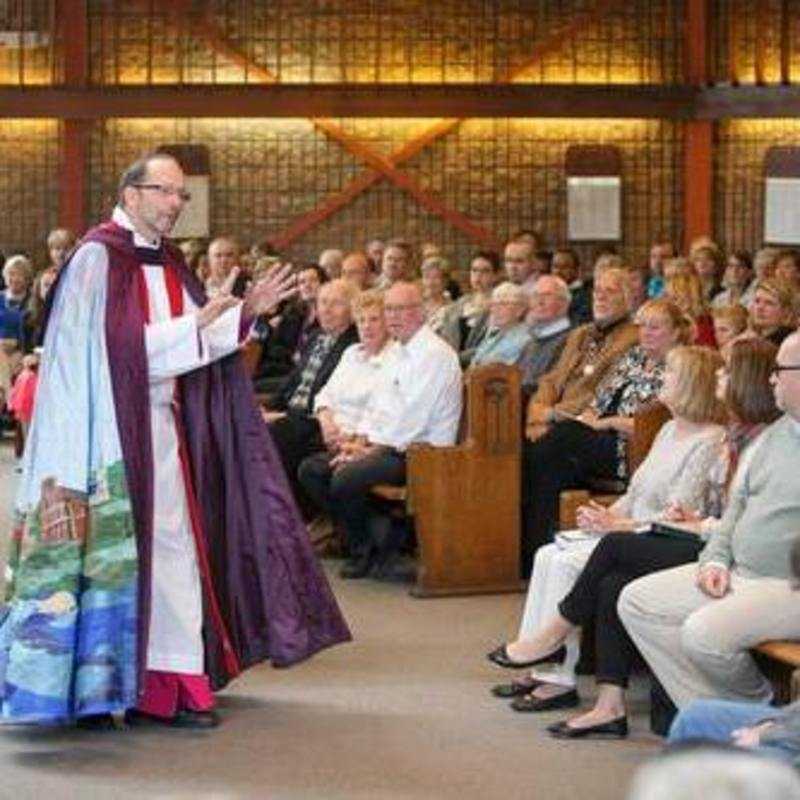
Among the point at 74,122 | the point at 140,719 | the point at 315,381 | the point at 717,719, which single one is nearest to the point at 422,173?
the point at 74,122

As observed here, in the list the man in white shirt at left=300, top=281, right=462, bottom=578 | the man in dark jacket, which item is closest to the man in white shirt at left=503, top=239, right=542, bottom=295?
the man in dark jacket

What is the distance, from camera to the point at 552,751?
5426 millimetres

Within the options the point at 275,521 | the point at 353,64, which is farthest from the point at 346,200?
the point at 275,521

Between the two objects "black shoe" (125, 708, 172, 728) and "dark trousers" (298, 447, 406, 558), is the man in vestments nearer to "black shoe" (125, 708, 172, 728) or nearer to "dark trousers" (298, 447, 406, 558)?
"black shoe" (125, 708, 172, 728)

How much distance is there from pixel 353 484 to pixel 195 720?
2.42 meters

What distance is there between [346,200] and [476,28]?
1.66 metres

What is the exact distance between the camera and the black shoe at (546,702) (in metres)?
5.89

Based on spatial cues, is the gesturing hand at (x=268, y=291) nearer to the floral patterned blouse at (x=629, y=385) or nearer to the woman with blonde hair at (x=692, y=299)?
the floral patterned blouse at (x=629, y=385)

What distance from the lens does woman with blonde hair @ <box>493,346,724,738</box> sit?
5.58 meters

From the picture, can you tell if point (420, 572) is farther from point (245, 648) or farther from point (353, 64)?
point (353, 64)

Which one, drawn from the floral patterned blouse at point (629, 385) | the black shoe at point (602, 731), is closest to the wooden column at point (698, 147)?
the floral patterned blouse at point (629, 385)

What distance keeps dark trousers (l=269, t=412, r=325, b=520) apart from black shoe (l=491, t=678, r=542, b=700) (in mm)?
2874

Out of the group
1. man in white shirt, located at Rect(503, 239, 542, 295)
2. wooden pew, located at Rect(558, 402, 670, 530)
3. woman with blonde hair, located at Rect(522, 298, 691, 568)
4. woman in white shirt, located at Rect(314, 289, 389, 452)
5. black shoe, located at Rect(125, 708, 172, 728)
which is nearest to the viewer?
black shoe, located at Rect(125, 708, 172, 728)

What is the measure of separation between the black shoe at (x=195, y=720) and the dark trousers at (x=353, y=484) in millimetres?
2377
